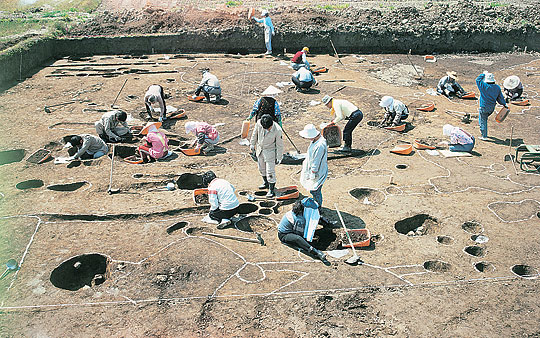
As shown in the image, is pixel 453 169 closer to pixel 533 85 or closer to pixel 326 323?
pixel 326 323

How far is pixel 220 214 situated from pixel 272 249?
1.26m

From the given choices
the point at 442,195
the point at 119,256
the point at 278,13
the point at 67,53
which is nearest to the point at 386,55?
the point at 278,13

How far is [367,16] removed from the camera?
2286cm

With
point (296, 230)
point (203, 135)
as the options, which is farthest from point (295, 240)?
point (203, 135)

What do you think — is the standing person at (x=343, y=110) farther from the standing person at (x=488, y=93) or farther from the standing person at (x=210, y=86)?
the standing person at (x=210, y=86)

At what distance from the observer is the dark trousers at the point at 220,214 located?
841cm

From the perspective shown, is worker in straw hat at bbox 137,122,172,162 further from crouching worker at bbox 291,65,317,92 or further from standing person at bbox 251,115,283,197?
crouching worker at bbox 291,65,317,92

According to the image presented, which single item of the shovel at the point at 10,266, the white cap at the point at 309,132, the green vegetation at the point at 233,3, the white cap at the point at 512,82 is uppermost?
the green vegetation at the point at 233,3

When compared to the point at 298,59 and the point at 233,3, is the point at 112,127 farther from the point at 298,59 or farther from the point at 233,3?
the point at 233,3

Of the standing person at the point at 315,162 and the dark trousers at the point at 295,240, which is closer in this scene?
the dark trousers at the point at 295,240

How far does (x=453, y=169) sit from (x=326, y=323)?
594cm

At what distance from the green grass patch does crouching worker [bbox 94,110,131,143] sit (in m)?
17.8

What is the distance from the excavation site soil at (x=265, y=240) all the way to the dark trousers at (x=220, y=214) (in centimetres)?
21

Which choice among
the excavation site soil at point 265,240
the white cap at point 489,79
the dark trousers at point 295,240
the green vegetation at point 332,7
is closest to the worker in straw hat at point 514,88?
the excavation site soil at point 265,240
